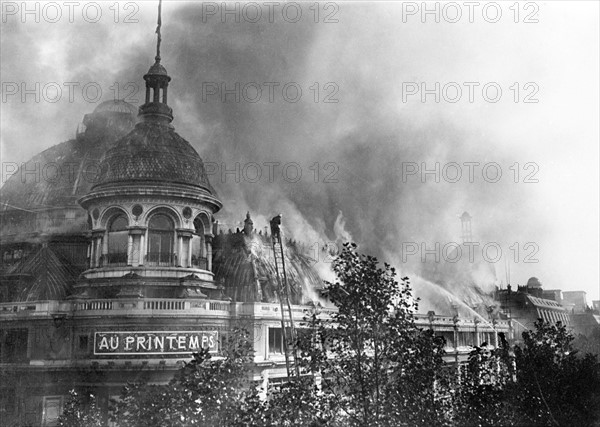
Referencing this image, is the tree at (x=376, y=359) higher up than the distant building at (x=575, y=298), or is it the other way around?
the distant building at (x=575, y=298)

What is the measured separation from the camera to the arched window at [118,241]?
1864 inches

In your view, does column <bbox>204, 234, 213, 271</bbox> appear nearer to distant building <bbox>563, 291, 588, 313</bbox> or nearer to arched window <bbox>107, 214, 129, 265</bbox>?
arched window <bbox>107, 214, 129, 265</bbox>

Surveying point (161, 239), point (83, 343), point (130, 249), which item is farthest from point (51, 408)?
point (161, 239)

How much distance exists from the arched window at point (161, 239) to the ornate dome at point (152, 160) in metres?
3.19

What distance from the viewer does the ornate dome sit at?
47969 millimetres

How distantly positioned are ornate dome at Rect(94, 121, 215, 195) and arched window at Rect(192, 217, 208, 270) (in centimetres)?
306

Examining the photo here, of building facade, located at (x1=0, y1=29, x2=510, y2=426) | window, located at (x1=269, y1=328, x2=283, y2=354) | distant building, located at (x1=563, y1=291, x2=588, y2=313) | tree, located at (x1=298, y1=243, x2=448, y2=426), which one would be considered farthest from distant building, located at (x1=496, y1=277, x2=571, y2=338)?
tree, located at (x1=298, y1=243, x2=448, y2=426)

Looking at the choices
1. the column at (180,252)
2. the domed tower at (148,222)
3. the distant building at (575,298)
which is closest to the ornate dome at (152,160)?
the domed tower at (148,222)

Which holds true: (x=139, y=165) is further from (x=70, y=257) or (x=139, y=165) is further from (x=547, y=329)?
(x=547, y=329)

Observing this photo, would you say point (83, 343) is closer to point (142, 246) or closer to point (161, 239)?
point (142, 246)

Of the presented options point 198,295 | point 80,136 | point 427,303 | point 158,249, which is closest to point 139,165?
point 158,249

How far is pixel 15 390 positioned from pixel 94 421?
63.1 feet

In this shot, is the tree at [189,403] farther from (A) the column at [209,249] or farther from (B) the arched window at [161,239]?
(A) the column at [209,249]

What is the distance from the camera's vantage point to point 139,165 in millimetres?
48094
